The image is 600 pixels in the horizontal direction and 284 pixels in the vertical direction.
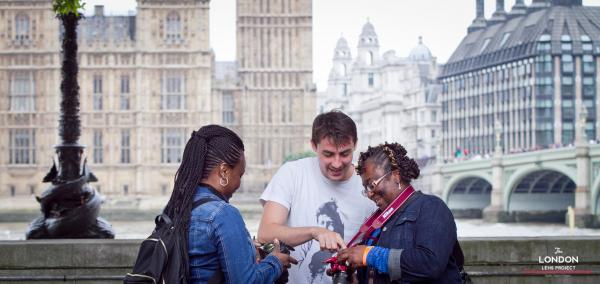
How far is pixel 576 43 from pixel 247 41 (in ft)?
53.4

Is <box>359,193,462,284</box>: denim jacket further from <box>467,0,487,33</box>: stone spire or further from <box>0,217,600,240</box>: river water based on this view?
<box>467,0,487,33</box>: stone spire

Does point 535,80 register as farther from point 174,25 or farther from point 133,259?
point 133,259

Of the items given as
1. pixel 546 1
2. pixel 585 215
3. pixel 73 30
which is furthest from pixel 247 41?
pixel 73 30

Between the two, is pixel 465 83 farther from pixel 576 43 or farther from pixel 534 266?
pixel 534 266

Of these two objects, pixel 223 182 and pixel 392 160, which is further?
pixel 392 160

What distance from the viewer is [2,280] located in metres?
5.32

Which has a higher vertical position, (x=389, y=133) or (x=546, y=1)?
(x=546, y=1)

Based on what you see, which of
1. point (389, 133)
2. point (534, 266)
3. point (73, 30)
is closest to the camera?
point (534, 266)

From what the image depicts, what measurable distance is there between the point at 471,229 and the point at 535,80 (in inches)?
626

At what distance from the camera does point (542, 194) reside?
41.8 metres

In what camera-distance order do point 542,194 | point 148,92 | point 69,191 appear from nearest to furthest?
point 69,191 < point 542,194 < point 148,92

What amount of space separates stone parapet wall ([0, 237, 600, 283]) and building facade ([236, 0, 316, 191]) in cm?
3867

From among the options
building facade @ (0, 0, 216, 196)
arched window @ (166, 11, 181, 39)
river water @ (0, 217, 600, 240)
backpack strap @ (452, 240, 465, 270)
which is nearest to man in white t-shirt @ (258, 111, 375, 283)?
backpack strap @ (452, 240, 465, 270)

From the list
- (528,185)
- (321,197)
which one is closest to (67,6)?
(321,197)
